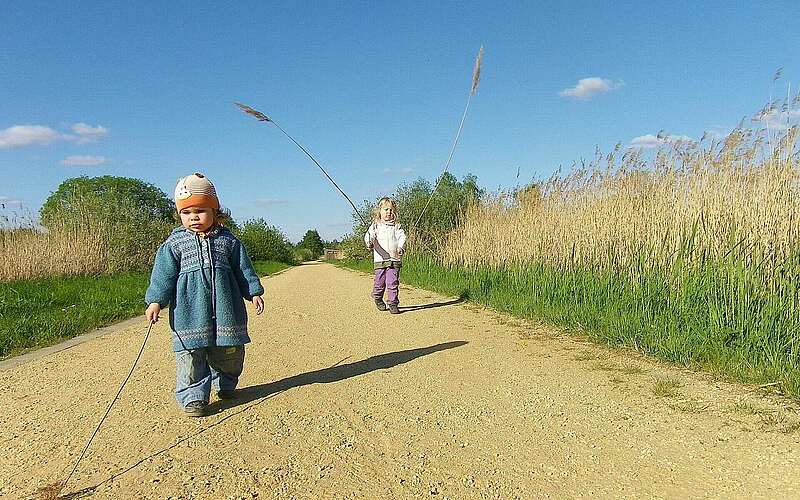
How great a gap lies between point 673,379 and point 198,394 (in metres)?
3.31

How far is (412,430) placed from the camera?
318 centimetres

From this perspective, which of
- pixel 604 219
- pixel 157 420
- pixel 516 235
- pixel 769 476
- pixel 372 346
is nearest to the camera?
pixel 769 476

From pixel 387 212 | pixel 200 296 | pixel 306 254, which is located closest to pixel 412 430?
pixel 200 296

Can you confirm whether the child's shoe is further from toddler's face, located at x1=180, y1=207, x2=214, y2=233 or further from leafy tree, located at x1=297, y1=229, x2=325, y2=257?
leafy tree, located at x1=297, y1=229, x2=325, y2=257

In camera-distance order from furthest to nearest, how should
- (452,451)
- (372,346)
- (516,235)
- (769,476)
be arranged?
(516,235)
(372,346)
(452,451)
(769,476)

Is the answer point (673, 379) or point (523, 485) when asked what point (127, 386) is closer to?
point (523, 485)

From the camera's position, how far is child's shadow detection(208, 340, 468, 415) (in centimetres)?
391

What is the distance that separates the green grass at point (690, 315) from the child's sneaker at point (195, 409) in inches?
141

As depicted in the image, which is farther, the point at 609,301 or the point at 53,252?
the point at 53,252

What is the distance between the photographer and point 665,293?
539cm

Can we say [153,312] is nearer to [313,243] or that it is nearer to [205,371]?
[205,371]

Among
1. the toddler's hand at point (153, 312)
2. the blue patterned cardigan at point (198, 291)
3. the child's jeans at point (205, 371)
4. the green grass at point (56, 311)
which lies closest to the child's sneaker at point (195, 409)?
the child's jeans at point (205, 371)

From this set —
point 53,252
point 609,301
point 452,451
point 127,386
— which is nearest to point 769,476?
point 452,451

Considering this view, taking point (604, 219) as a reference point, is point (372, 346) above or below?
below
